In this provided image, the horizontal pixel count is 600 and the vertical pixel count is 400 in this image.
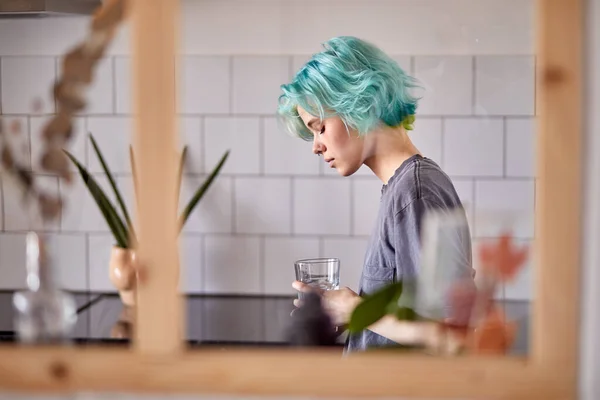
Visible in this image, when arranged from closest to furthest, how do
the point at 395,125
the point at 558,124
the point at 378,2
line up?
1. the point at 558,124
2. the point at 395,125
3. the point at 378,2

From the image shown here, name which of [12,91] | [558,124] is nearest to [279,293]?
[12,91]

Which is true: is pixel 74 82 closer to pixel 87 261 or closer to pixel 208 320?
pixel 208 320

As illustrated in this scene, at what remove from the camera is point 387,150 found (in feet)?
5.28

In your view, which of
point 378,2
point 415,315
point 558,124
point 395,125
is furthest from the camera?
point 378,2

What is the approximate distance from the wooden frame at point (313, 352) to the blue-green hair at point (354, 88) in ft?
2.33

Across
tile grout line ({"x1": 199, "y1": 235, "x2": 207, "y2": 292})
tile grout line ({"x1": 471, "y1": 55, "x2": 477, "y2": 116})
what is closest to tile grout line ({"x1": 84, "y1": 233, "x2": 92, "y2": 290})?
tile grout line ({"x1": 199, "y1": 235, "x2": 207, "y2": 292})

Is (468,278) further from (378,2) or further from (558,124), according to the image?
(378,2)

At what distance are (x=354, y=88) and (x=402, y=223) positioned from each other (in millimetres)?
292

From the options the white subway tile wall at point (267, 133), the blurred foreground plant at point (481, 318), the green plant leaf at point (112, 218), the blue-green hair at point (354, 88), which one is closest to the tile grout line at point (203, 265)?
the white subway tile wall at point (267, 133)

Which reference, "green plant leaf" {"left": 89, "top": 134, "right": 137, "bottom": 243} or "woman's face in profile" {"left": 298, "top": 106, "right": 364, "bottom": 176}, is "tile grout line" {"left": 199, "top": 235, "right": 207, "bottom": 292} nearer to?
"green plant leaf" {"left": 89, "top": 134, "right": 137, "bottom": 243}

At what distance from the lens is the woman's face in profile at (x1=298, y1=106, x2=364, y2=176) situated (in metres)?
1.65

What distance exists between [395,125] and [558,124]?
76 centimetres

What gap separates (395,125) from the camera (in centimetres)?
164

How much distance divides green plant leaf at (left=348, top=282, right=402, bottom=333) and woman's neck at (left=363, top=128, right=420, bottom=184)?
57 cm
